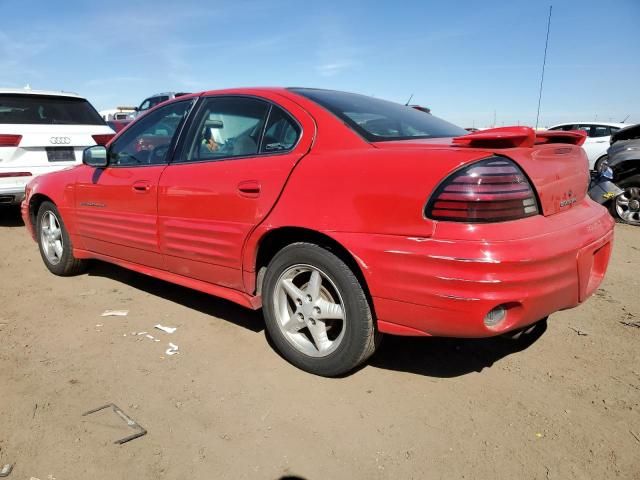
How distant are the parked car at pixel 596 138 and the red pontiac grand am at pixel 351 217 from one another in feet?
34.3

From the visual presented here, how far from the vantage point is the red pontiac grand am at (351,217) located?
2.09 m

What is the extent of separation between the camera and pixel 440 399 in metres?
2.48

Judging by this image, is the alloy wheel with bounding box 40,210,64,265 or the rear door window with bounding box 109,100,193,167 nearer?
the rear door window with bounding box 109,100,193,167

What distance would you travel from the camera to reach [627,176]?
24.8ft

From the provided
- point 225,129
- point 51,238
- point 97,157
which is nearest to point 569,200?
point 225,129

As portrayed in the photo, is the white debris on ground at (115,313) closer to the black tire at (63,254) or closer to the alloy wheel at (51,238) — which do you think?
the black tire at (63,254)

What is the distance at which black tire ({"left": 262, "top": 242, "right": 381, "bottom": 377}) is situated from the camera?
7.92 feet

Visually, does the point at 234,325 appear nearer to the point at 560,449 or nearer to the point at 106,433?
the point at 106,433

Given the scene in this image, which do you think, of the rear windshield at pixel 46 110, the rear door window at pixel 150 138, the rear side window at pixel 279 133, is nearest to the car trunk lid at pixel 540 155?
the rear side window at pixel 279 133

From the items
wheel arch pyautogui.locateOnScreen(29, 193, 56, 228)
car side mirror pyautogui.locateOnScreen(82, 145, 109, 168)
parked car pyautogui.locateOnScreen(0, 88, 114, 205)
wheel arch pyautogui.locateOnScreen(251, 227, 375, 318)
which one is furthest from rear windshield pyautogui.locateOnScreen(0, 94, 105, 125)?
wheel arch pyautogui.locateOnScreen(251, 227, 375, 318)

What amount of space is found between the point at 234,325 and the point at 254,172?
3.92ft

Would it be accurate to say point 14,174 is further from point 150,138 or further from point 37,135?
point 150,138

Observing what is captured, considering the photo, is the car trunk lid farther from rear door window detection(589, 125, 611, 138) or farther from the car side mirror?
rear door window detection(589, 125, 611, 138)

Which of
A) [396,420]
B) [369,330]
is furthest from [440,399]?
[369,330]
